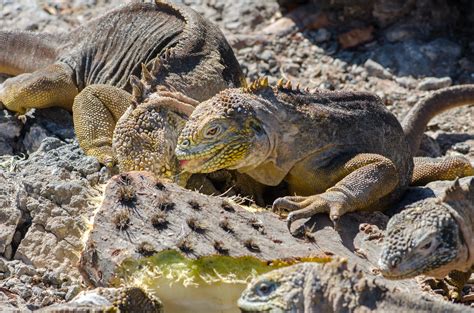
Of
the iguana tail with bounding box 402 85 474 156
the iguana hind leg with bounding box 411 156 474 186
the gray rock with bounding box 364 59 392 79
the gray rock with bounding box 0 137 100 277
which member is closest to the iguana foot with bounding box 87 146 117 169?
the gray rock with bounding box 0 137 100 277

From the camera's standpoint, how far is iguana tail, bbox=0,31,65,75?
45.3 feet

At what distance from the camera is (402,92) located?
14031 millimetres

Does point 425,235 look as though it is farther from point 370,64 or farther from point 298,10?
point 298,10

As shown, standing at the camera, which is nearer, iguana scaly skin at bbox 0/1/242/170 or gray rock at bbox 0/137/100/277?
gray rock at bbox 0/137/100/277

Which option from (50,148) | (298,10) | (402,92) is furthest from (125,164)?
(298,10)

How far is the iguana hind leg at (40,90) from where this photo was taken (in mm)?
12375

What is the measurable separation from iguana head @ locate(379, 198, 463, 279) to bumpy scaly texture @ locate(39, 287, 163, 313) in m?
1.54

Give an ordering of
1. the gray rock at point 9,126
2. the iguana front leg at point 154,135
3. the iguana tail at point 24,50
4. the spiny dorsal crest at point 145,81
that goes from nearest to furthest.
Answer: the iguana front leg at point 154,135 → the spiny dorsal crest at point 145,81 → the gray rock at point 9,126 → the iguana tail at point 24,50

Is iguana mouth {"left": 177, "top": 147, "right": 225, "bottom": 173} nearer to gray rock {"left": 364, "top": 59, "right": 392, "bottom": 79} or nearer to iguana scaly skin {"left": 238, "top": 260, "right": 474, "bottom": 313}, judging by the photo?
iguana scaly skin {"left": 238, "top": 260, "right": 474, "bottom": 313}

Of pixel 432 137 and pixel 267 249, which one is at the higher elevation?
pixel 267 249

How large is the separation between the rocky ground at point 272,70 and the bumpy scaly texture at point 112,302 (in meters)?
1.73

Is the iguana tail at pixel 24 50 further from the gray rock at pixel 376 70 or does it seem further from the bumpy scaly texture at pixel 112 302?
the bumpy scaly texture at pixel 112 302

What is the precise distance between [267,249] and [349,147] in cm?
183

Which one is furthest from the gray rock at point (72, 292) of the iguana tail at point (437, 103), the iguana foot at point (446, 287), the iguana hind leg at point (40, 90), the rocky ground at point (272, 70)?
the iguana tail at point (437, 103)
